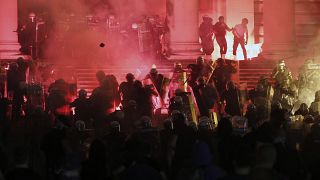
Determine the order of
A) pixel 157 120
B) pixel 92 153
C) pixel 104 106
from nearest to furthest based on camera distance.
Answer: pixel 92 153 < pixel 104 106 < pixel 157 120

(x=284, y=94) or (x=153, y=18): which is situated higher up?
(x=153, y=18)

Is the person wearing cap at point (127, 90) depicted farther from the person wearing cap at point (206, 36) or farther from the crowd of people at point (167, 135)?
→ the person wearing cap at point (206, 36)

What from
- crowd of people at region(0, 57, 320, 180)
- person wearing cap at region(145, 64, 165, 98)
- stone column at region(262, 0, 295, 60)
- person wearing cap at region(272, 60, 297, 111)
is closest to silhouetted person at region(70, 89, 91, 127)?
crowd of people at region(0, 57, 320, 180)

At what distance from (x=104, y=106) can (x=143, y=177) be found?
962 centimetres

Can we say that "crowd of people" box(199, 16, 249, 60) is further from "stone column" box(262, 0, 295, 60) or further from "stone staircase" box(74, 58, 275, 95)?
"stone column" box(262, 0, 295, 60)

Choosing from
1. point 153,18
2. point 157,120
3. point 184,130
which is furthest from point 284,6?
point 184,130

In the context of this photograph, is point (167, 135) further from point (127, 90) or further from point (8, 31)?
point (8, 31)

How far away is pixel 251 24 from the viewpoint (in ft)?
124

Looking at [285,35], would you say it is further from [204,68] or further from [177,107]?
[177,107]

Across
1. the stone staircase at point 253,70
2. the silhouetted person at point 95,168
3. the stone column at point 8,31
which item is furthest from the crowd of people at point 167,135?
the stone column at point 8,31

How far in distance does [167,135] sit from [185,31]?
15480mm

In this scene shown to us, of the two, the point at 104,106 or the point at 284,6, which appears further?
the point at 284,6

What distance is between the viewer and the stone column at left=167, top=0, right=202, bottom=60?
30.4 meters

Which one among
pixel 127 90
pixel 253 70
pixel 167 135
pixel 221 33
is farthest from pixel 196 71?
pixel 167 135
